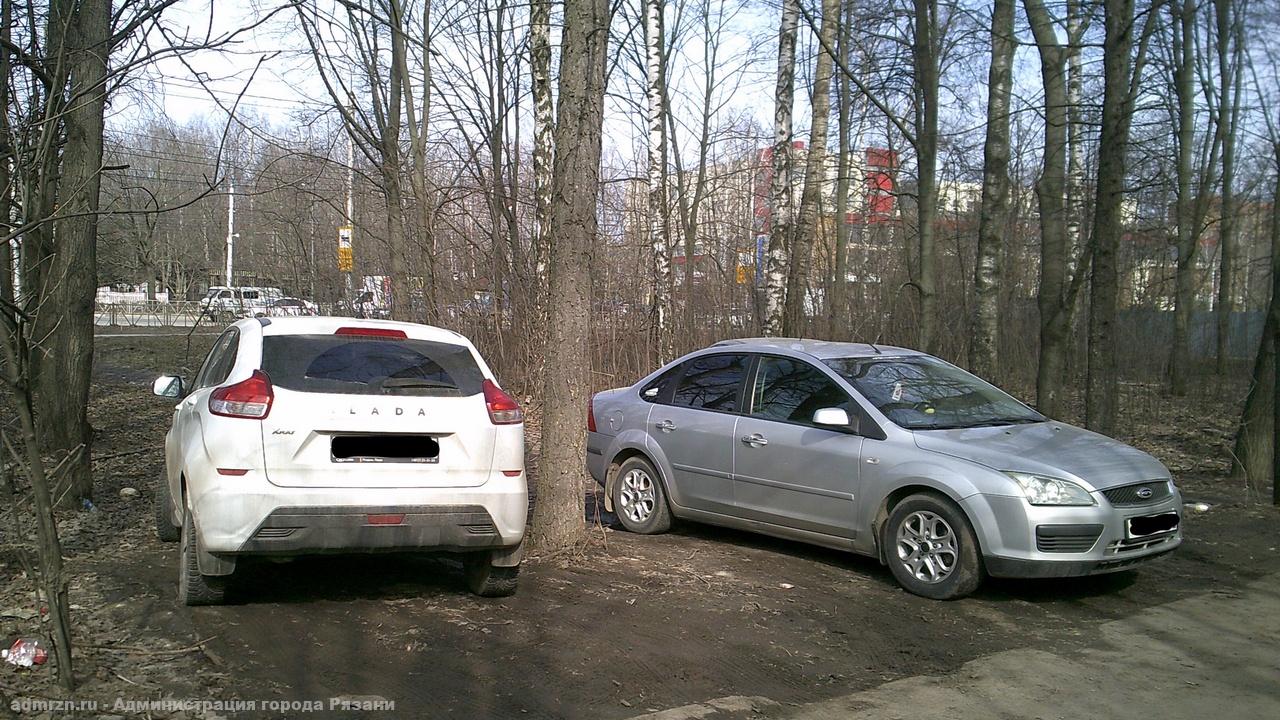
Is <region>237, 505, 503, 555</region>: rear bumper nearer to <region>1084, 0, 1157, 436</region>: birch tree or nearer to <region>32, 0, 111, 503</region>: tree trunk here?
<region>32, 0, 111, 503</region>: tree trunk

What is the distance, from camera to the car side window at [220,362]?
569cm

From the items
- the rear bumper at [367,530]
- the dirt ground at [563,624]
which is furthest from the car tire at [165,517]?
the rear bumper at [367,530]

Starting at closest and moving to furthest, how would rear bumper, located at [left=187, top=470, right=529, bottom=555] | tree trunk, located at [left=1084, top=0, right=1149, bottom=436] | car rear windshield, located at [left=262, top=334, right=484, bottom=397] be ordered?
rear bumper, located at [left=187, top=470, right=529, bottom=555] → car rear windshield, located at [left=262, top=334, right=484, bottom=397] → tree trunk, located at [left=1084, top=0, right=1149, bottom=436]

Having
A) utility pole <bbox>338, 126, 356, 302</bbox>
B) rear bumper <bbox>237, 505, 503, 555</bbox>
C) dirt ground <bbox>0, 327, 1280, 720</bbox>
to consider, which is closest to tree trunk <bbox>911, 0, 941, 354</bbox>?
dirt ground <bbox>0, 327, 1280, 720</bbox>

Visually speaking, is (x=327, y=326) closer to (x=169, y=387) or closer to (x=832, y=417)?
(x=169, y=387)

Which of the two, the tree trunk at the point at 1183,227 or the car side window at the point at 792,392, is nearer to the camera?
the car side window at the point at 792,392

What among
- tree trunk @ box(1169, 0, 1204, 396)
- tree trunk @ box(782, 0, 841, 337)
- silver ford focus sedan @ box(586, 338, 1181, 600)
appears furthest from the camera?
tree trunk @ box(1169, 0, 1204, 396)

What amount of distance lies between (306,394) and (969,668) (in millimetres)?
3782

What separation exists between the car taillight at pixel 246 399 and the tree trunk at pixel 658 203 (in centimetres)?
1085

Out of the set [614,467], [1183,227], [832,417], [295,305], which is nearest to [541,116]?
[295,305]

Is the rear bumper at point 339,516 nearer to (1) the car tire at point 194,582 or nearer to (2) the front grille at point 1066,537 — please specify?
(1) the car tire at point 194,582

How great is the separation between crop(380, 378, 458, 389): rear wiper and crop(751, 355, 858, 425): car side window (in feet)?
9.57

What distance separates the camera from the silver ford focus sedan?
6047mm

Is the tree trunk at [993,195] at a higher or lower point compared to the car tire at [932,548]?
higher
